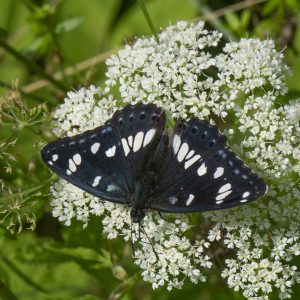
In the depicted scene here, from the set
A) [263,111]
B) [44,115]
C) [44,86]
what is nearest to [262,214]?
[263,111]

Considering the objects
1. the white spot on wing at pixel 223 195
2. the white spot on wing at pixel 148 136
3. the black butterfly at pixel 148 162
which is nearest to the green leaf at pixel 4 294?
the black butterfly at pixel 148 162

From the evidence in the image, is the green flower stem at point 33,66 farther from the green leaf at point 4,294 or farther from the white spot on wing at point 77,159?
the green leaf at point 4,294

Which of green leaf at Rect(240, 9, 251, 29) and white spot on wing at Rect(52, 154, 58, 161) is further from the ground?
green leaf at Rect(240, 9, 251, 29)

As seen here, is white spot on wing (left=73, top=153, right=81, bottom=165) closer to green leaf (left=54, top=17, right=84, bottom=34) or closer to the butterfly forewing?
the butterfly forewing

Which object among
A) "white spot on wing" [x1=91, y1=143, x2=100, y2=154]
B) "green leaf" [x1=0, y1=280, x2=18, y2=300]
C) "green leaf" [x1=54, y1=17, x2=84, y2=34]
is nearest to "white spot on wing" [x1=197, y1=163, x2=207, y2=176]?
"white spot on wing" [x1=91, y1=143, x2=100, y2=154]

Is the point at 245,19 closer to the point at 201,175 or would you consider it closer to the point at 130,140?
the point at 130,140
